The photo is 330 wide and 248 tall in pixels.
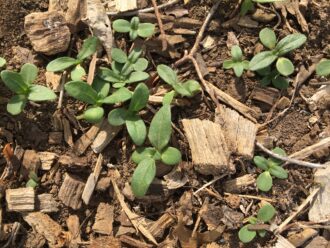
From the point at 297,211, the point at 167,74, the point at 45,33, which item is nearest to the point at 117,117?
the point at 167,74

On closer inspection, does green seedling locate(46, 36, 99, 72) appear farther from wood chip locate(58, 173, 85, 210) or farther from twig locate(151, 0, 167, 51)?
wood chip locate(58, 173, 85, 210)

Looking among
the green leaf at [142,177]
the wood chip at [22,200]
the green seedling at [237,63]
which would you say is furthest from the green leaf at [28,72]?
the green seedling at [237,63]

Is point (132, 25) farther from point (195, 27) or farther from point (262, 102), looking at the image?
point (262, 102)

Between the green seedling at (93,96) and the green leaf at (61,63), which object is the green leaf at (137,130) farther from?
the green leaf at (61,63)

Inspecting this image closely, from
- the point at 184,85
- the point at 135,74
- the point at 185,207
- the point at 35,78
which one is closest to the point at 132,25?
the point at 135,74

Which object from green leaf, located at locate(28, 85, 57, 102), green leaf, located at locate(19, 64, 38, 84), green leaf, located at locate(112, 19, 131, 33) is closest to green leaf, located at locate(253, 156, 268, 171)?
green leaf, located at locate(112, 19, 131, 33)
